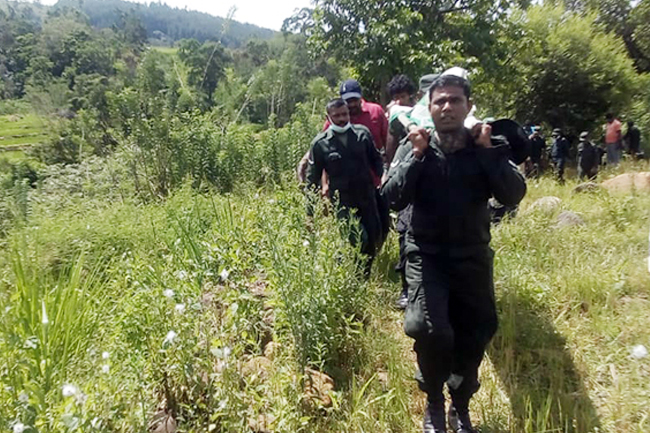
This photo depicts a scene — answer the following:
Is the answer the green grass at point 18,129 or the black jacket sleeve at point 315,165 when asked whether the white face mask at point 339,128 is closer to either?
the black jacket sleeve at point 315,165

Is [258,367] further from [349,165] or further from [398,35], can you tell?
[398,35]

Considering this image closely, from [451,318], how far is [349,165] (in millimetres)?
1715

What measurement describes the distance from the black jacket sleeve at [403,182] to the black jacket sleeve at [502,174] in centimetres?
27

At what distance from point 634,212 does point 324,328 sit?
177 inches

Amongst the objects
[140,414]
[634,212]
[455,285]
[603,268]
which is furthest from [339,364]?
[634,212]

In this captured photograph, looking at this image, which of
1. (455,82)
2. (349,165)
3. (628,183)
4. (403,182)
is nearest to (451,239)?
(403,182)

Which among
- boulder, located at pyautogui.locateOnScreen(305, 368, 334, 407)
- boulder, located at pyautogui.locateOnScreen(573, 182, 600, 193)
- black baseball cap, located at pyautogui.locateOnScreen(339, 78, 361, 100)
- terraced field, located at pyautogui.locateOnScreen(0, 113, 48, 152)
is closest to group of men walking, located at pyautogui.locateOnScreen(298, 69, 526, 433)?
boulder, located at pyautogui.locateOnScreen(305, 368, 334, 407)

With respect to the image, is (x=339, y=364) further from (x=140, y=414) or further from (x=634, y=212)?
(x=634, y=212)

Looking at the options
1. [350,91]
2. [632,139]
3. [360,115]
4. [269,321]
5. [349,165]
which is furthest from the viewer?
[632,139]

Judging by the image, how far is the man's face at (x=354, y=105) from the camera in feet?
13.7

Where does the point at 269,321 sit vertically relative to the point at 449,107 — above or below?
below

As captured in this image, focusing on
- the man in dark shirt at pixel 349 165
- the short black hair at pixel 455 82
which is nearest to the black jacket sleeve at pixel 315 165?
the man in dark shirt at pixel 349 165

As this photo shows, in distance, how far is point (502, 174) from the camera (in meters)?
1.97

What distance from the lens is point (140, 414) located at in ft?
5.50
